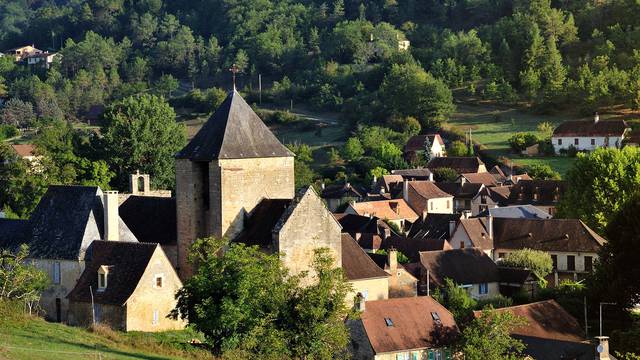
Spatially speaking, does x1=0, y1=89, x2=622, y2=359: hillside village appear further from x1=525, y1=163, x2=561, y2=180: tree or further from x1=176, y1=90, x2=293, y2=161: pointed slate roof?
x1=525, y1=163, x2=561, y2=180: tree

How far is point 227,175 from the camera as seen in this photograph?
37.2 metres

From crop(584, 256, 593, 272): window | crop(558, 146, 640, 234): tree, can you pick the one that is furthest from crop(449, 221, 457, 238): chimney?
crop(558, 146, 640, 234): tree

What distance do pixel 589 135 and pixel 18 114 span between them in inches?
2177

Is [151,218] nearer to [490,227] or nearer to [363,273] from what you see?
[363,273]

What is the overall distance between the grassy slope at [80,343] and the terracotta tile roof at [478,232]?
79.6 feet

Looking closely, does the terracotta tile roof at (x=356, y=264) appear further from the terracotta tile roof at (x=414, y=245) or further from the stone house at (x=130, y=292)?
the terracotta tile roof at (x=414, y=245)

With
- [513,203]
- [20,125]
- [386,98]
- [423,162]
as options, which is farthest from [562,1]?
[513,203]

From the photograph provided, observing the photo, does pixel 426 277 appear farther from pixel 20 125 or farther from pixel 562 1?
pixel 562 1

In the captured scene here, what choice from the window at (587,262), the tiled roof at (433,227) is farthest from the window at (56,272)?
the window at (587,262)

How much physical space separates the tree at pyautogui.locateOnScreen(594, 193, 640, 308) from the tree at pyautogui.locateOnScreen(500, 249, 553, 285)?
6.27 m

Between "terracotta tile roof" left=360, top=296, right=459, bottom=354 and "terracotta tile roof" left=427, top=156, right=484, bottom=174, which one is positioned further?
"terracotta tile roof" left=427, top=156, right=484, bottom=174

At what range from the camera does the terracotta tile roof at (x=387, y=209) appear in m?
68.1

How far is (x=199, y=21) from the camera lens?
17838 centimetres

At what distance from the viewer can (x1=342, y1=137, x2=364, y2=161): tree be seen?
93500mm
